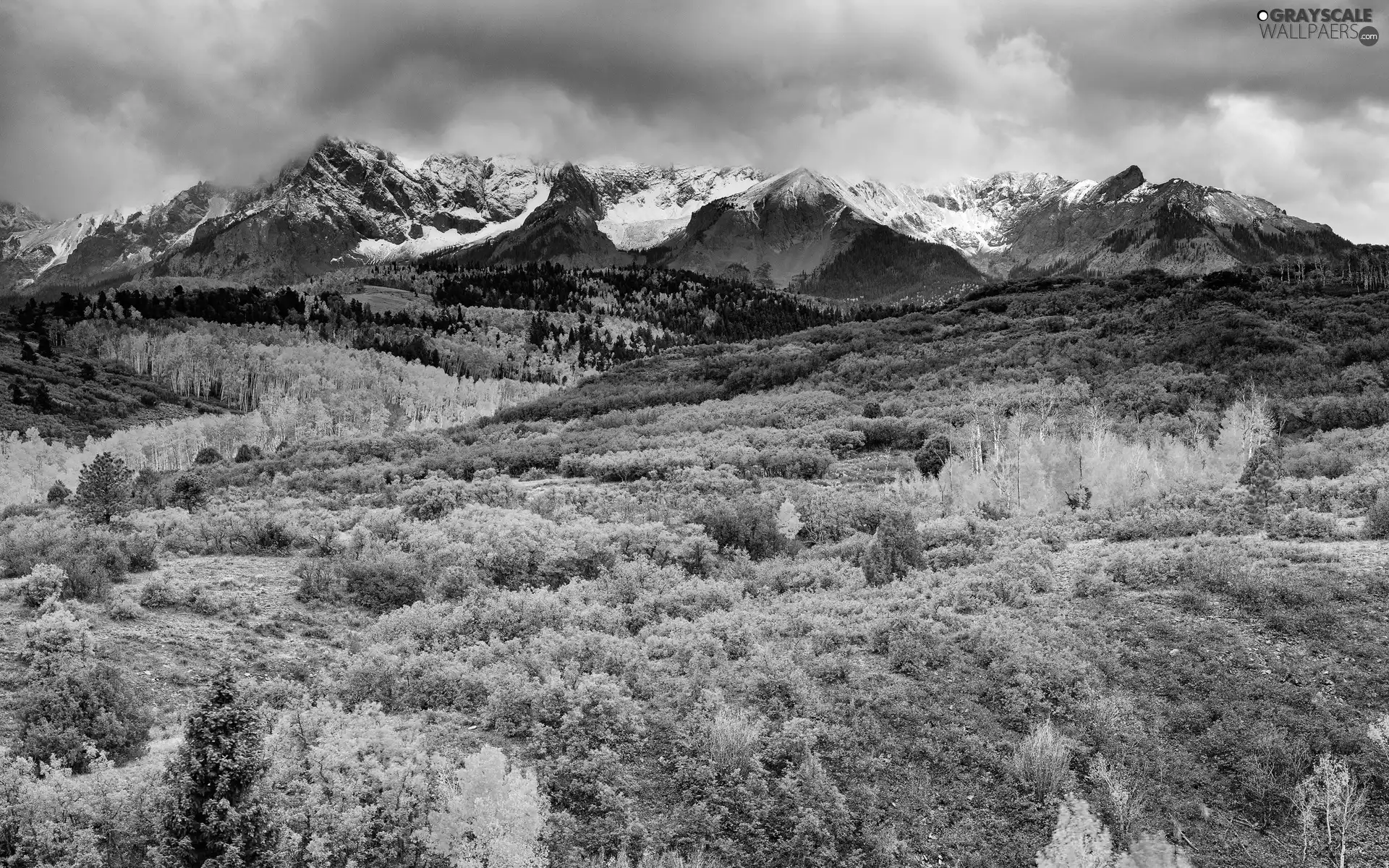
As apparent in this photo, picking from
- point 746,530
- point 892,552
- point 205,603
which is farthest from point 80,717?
point 746,530

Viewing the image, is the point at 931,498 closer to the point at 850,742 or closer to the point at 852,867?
the point at 850,742

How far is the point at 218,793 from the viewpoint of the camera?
26.1ft

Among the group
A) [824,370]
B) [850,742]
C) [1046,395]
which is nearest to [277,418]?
[824,370]

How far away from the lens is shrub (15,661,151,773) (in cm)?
945

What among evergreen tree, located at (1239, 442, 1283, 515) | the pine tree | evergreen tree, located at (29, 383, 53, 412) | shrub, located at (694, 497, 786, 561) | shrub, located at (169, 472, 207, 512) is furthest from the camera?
evergreen tree, located at (29, 383, 53, 412)

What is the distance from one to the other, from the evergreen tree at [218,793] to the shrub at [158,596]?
7687 millimetres

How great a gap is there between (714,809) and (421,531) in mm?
13941

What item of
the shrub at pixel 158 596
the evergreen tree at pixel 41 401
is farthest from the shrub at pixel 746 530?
the evergreen tree at pixel 41 401

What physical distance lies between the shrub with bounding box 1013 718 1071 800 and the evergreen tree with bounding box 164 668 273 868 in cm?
856

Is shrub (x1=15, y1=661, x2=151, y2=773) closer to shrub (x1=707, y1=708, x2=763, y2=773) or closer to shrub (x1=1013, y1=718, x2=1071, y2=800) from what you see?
shrub (x1=707, y1=708, x2=763, y2=773)

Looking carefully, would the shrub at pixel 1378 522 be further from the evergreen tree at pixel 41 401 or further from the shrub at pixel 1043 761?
the evergreen tree at pixel 41 401

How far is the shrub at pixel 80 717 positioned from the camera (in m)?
9.45

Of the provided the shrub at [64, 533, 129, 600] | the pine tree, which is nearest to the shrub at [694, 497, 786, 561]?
the shrub at [64, 533, 129, 600]

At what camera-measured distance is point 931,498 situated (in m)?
28.1
